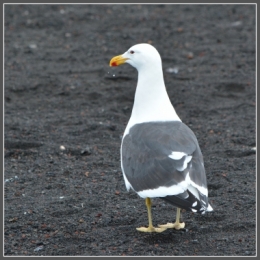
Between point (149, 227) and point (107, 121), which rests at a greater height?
point (107, 121)

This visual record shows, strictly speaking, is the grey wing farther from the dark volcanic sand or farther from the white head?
the white head

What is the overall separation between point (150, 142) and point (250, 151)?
200 centimetres

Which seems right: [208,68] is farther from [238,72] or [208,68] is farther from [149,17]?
[149,17]

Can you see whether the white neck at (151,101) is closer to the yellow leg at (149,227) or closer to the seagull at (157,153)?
the seagull at (157,153)

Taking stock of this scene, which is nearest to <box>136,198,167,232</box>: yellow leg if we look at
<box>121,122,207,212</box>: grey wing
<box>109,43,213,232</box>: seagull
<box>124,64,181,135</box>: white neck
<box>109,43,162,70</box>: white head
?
<box>109,43,213,232</box>: seagull

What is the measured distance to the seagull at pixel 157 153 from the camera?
4723 mm

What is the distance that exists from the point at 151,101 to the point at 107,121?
224 cm

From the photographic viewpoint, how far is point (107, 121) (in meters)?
7.76

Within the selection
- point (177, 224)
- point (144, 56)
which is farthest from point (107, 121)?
point (177, 224)

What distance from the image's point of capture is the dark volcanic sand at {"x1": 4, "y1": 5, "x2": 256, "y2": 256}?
5.14 metres

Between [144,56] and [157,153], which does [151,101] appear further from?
[157,153]

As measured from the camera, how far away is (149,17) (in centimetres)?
1181

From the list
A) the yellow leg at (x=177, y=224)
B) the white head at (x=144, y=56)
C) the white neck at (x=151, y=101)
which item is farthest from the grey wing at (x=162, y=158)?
the white head at (x=144, y=56)

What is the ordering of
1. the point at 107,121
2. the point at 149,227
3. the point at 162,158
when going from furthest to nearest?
the point at 107,121, the point at 149,227, the point at 162,158
